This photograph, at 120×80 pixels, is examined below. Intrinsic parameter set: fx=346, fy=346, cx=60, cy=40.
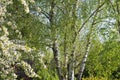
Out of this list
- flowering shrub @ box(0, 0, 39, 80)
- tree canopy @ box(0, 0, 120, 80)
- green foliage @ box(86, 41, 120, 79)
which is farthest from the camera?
green foliage @ box(86, 41, 120, 79)

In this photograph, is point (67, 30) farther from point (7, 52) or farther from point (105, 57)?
point (7, 52)

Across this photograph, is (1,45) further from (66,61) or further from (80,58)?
(80,58)

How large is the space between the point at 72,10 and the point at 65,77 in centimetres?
260

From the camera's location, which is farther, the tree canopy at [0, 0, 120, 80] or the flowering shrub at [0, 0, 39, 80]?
the tree canopy at [0, 0, 120, 80]

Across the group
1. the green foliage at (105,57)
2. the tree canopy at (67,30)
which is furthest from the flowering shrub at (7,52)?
the green foliage at (105,57)

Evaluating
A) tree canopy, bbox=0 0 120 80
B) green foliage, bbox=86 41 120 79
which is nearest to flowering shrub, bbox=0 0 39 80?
tree canopy, bbox=0 0 120 80

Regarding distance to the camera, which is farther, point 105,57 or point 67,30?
point 105,57

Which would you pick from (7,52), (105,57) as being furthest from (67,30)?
(7,52)

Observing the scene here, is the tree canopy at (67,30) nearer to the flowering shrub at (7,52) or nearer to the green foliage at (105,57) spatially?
the green foliage at (105,57)

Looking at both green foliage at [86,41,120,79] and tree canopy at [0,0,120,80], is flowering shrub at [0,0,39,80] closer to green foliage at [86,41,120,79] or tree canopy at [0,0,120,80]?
tree canopy at [0,0,120,80]

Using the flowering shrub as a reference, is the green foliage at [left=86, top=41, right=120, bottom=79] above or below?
below

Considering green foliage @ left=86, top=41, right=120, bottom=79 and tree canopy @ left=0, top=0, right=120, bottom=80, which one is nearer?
tree canopy @ left=0, top=0, right=120, bottom=80

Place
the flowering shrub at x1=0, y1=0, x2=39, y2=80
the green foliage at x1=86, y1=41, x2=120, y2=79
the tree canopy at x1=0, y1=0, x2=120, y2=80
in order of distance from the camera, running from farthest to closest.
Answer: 1. the green foliage at x1=86, y1=41, x2=120, y2=79
2. the tree canopy at x1=0, y1=0, x2=120, y2=80
3. the flowering shrub at x1=0, y1=0, x2=39, y2=80

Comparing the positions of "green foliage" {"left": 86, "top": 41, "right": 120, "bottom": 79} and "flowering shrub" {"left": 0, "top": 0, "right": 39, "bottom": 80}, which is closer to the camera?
"flowering shrub" {"left": 0, "top": 0, "right": 39, "bottom": 80}
